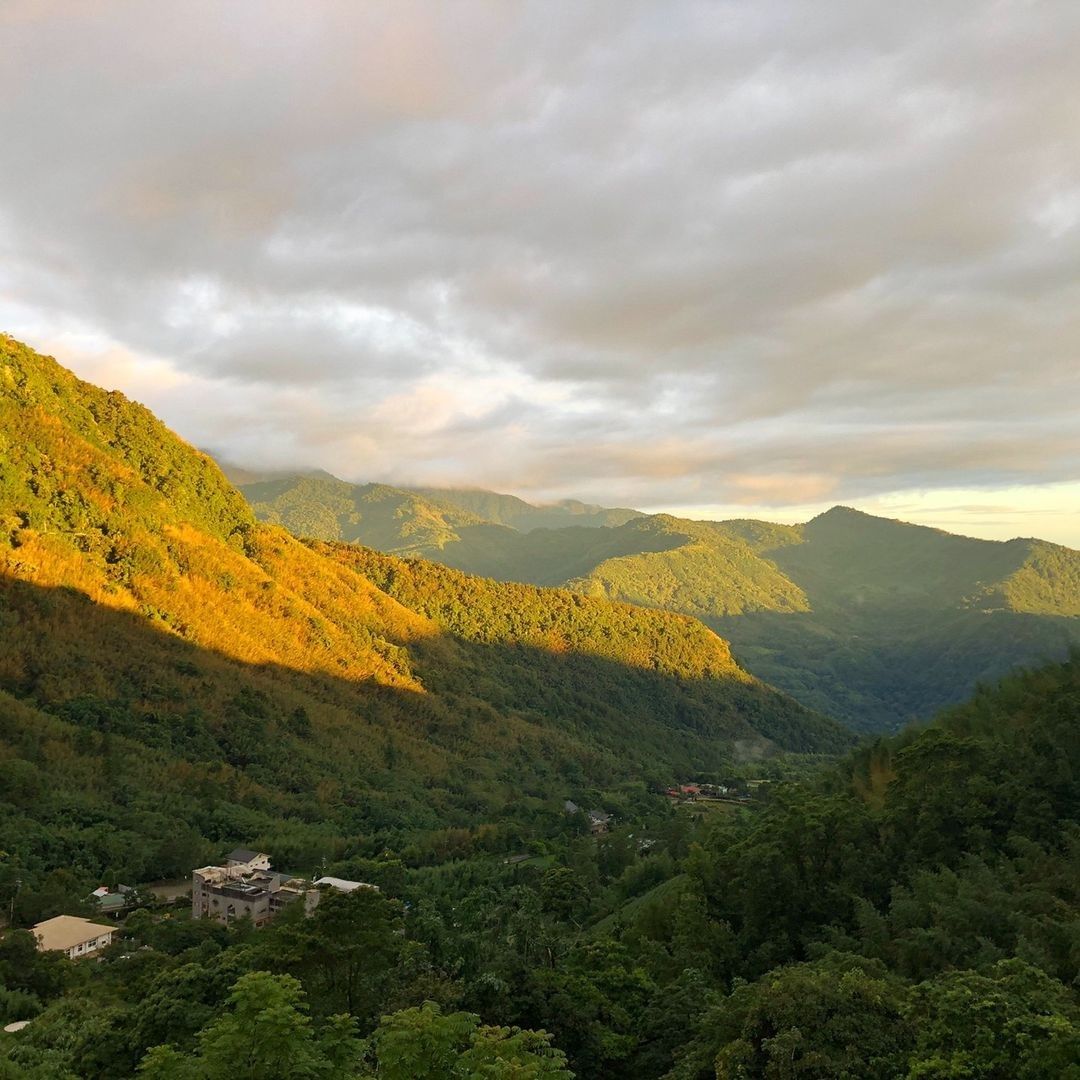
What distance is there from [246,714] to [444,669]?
4720 centimetres

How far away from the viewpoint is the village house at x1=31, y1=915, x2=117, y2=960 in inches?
1703

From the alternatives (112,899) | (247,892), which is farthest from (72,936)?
(247,892)

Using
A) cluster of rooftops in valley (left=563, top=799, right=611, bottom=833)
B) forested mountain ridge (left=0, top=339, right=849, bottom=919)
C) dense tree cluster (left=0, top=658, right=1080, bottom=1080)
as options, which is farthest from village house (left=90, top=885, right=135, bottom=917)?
cluster of rooftops in valley (left=563, top=799, right=611, bottom=833)

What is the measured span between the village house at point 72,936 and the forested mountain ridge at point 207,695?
3.35m

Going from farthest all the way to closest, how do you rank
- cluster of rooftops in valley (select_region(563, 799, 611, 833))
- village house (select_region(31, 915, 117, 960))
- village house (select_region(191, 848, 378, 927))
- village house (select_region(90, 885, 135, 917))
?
1. cluster of rooftops in valley (select_region(563, 799, 611, 833))
2. village house (select_region(90, 885, 135, 917))
3. village house (select_region(191, 848, 378, 927))
4. village house (select_region(31, 915, 117, 960))

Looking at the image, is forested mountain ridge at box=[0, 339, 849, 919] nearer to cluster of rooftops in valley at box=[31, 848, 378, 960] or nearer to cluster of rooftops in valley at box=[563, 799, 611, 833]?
cluster of rooftops in valley at box=[563, 799, 611, 833]

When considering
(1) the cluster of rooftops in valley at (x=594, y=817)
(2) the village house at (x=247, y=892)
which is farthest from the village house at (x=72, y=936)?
(1) the cluster of rooftops in valley at (x=594, y=817)

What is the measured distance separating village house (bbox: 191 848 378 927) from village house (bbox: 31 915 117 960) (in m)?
6.61

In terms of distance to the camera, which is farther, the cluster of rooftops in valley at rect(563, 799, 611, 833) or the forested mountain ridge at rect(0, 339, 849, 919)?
the cluster of rooftops in valley at rect(563, 799, 611, 833)

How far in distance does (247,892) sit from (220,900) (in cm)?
197

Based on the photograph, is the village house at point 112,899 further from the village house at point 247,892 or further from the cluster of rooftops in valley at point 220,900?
the village house at point 247,892

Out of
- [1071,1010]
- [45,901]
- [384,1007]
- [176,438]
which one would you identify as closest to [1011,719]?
[1071,1010]

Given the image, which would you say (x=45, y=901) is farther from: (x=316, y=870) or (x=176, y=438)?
(x=176, y=438)

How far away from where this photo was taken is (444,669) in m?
134
